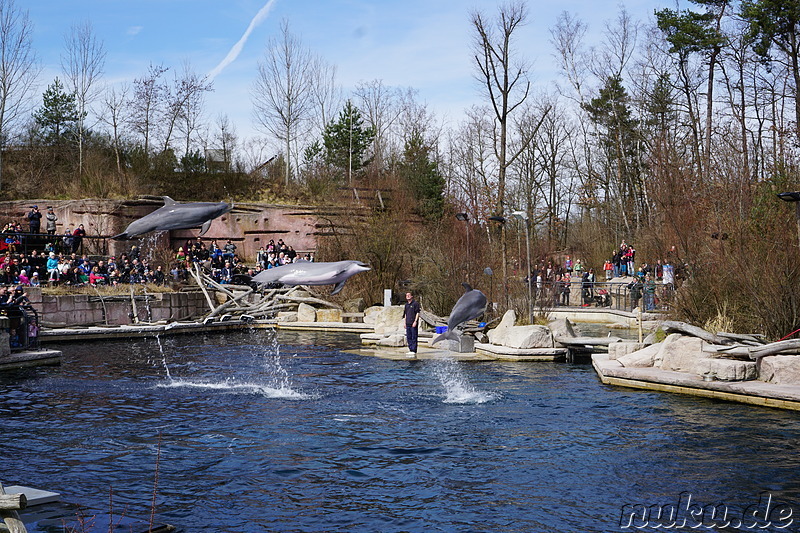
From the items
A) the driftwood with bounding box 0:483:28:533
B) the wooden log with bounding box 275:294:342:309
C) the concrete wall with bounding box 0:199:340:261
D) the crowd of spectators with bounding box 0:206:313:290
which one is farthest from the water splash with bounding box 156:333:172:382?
the driftwood with bounding box 0:483:28:533

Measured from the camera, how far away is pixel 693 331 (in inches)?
687

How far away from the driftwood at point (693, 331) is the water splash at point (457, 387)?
482 centimetres

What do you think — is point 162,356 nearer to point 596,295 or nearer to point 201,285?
point 201,285

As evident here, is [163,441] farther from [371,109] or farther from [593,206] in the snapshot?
[371,109]

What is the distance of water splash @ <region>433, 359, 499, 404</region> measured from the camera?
15805 mm

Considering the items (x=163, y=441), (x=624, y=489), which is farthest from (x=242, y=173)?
(x=624, y=489)

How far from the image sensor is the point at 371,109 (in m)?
59.9

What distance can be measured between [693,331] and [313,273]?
10301 mm

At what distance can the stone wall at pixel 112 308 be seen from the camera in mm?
27219

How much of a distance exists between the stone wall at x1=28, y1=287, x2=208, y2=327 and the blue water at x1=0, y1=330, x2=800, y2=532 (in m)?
8.72

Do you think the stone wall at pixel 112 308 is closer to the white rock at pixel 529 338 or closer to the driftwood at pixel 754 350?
the white rock at pixel 529 338

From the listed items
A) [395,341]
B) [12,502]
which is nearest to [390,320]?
[395,341]

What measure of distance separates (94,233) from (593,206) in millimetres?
30090

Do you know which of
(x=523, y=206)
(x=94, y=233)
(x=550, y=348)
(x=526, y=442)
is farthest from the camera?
(x=523, y=206)
